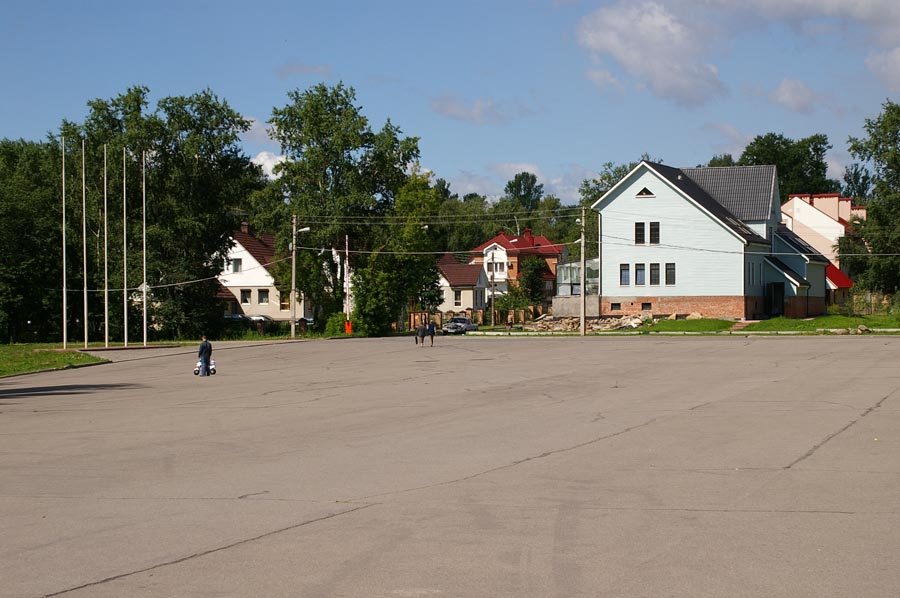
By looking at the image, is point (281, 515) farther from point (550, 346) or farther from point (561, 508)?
point (550, 346)

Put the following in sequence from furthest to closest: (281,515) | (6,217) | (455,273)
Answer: (455,273) < (6,217) < (281,515)

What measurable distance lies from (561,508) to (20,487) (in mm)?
6571

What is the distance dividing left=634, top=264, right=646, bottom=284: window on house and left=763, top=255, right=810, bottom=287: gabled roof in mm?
10923

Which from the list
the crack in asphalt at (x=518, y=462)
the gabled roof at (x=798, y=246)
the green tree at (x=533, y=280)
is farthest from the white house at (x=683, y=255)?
the crack in asphalt at (x=518, y=462)

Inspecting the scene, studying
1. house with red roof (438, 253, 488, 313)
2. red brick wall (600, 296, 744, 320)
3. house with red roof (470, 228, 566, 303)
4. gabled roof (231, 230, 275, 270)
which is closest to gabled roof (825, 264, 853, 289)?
house with red roof (470, 228, 566, 303)

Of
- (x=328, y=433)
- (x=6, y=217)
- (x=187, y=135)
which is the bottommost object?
(x=328, y=433)

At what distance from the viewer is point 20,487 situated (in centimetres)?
1202

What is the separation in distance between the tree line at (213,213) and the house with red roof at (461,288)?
107 ft

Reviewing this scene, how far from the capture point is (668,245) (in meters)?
73.6

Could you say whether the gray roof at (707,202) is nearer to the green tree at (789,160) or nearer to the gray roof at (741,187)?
the gray roof at (741,187)

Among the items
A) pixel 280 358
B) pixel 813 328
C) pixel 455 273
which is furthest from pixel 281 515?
pixel 455 273

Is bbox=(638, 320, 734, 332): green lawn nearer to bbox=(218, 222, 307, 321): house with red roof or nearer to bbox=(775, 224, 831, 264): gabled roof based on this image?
bbox=(775, 224, 831, 264): gabled roof

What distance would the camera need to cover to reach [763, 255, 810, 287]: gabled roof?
77.2 metres

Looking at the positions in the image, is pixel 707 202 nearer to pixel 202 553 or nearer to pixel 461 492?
pixel 461 492
